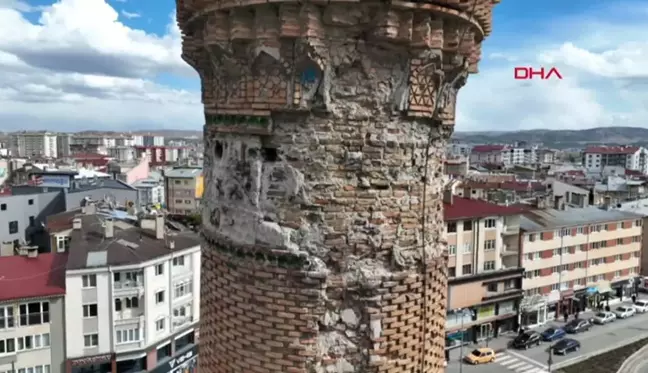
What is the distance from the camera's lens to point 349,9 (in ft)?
15.0

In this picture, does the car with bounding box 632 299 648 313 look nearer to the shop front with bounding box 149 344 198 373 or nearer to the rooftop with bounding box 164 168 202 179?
the shop front with bounding box 149 344 198 373

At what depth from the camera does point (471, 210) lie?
37062 millimetres

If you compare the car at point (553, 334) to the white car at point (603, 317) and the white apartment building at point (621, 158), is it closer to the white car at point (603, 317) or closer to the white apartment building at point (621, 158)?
the white car at point (603, 317)

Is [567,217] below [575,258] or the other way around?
the other way around

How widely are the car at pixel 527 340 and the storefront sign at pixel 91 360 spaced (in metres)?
25.0

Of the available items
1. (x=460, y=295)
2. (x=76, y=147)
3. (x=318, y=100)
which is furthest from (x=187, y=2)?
(x=76, y=147)

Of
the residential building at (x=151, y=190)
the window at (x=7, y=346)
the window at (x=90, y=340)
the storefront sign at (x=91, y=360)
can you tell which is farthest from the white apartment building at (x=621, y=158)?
the window at (x=7, y=346)

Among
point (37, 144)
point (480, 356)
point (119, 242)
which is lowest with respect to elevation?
point (480, 356)

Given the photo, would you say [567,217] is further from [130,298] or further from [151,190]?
[151,190]

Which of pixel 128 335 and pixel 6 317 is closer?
pixel 6 317

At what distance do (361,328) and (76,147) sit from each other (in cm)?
17683

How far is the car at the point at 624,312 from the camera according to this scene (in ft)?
147

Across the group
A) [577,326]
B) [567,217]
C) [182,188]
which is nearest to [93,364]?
[577,326]

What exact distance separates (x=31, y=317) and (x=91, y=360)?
354 cm
